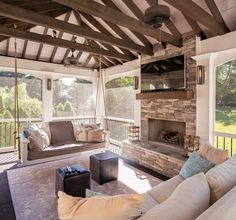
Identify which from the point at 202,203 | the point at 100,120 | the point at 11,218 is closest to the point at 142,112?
the point at 100,120

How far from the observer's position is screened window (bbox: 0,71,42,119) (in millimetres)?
5896

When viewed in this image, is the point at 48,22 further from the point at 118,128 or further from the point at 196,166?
the point at 118,128

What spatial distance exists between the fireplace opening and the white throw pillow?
3.38 metres

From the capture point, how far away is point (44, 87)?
6.56m

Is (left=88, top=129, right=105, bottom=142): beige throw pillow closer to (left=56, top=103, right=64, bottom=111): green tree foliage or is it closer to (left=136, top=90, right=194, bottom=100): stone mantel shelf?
(left=136, top=90, right=194, bottom=100): stone mantel shelf

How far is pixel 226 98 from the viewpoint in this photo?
3.77 metres

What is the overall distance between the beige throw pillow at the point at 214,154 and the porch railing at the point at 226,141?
4.65 ft

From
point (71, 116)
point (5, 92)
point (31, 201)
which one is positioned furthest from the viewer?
point (71, 116)

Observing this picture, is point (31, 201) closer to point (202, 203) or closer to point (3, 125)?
point (202, 203)

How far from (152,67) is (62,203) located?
4456 mm

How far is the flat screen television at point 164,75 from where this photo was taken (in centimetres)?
438

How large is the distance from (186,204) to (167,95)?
3.56 meters

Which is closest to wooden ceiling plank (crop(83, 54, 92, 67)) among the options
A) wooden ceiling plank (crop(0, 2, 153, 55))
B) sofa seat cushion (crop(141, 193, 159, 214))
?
wooden ceiling plank (crop(0, 2, 153, 55))

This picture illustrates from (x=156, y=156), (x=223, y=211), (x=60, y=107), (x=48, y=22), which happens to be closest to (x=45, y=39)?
(x=48, y=22)
